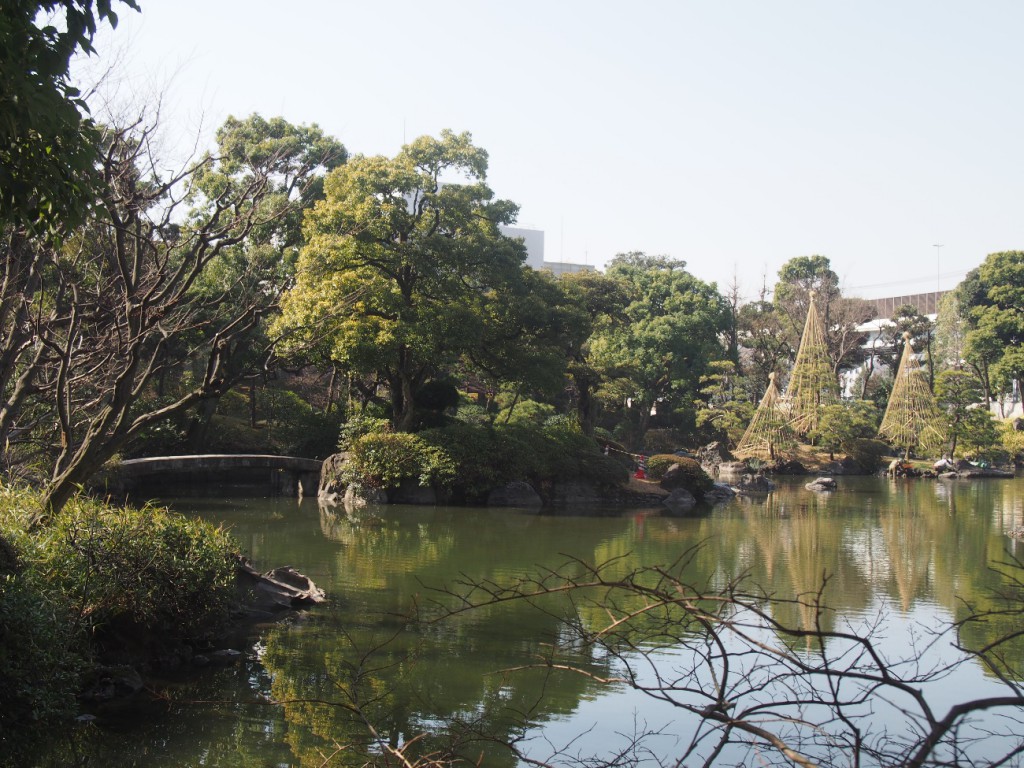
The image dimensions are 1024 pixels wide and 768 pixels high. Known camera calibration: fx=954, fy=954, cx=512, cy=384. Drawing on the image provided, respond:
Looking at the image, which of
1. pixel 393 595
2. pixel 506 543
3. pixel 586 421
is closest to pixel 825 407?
pixel 586 421

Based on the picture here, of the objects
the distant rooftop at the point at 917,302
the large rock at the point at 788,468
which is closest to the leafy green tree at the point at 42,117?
the large rock at the point at 788,468

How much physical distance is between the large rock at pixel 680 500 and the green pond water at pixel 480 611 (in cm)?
78

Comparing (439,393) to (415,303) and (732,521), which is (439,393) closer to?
(415,303)

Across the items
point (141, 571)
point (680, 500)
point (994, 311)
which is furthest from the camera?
point (994, 311)

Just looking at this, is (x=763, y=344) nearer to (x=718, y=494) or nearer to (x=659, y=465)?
(x=718, y=494)

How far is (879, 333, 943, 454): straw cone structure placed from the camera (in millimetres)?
30016

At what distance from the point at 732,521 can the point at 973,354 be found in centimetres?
2173

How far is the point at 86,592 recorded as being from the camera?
611 cm

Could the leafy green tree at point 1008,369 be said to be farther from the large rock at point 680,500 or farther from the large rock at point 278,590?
the large rock at point 278,590

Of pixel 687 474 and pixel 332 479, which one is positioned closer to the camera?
pixel 332 479

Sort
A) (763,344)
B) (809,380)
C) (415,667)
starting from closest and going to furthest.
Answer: (415,667)
(809,380)
(763,344)

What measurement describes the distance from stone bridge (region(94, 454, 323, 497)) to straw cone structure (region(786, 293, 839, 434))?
15.7 meters

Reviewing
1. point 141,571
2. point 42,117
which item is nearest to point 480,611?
point 141,571

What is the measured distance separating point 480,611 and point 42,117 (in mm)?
6688
